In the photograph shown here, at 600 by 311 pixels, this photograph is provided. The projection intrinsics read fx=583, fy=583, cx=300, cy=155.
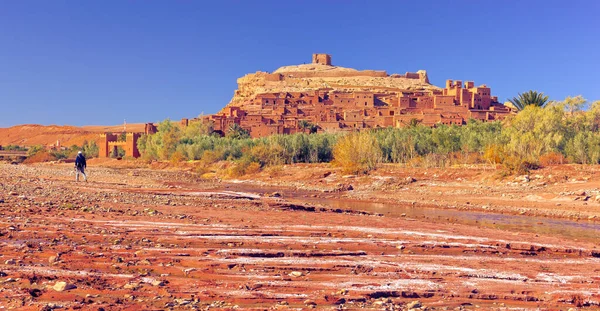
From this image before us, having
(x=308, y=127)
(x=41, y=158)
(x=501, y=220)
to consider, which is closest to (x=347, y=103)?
(x=308, y=127)

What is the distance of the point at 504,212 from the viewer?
1510 centimetres

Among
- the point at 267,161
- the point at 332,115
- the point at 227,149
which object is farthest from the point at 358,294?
the point at 332,115

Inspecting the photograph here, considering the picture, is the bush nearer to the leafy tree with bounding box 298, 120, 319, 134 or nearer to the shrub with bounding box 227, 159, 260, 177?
the shrub with bounding box 227, 159, 260, 177

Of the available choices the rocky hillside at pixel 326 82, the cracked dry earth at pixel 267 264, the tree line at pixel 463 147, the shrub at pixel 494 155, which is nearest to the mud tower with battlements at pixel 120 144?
the tree line at pixel 463 147

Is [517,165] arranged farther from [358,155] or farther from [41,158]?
[41,158]

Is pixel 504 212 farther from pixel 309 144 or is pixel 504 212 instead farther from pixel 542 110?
pixel 309 144

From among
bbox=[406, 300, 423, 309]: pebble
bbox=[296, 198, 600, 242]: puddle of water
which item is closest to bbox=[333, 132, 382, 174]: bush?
bbox=[296, 198, 600, 242]: puddle of water

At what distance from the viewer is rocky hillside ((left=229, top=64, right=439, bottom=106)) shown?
83688 millimetres

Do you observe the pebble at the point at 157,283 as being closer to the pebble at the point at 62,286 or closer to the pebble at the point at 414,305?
the pebble at the point at 62,286

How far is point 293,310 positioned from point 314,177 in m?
20.1

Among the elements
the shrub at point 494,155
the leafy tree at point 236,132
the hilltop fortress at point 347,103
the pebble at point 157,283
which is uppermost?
the hilltop fortress at point 347,103

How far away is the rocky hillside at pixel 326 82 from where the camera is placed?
275 feet

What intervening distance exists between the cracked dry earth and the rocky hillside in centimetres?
7207

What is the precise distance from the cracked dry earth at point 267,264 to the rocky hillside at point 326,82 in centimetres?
7207
